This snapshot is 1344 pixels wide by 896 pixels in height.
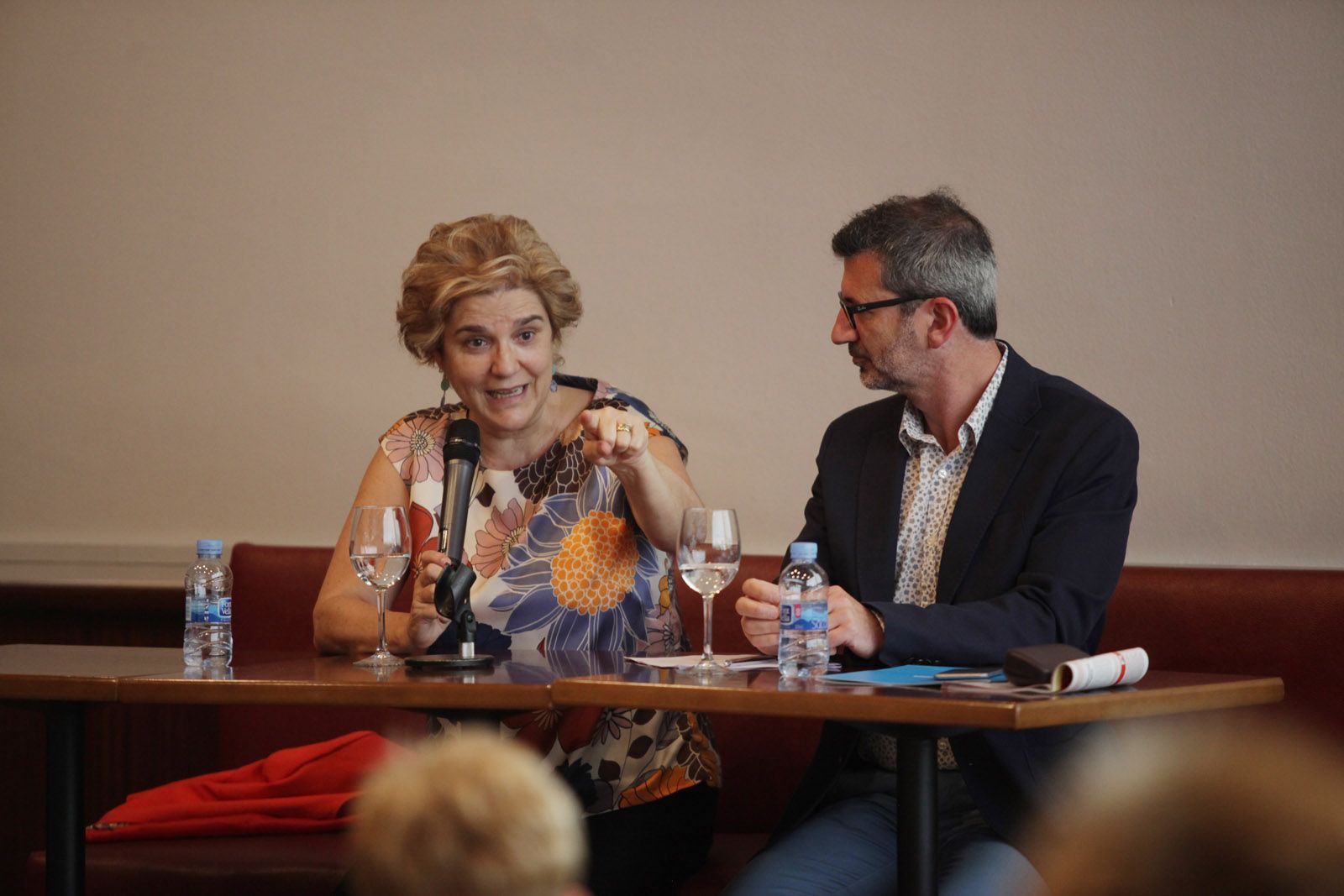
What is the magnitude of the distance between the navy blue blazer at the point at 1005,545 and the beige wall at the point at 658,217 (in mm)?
938

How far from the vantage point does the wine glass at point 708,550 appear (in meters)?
2.00

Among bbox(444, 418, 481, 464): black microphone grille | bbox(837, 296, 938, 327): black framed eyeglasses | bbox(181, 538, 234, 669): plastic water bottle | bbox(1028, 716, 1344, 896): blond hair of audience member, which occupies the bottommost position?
bbox(181, 538, 234, 669): plastic water bottle

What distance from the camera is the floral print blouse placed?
246 cm

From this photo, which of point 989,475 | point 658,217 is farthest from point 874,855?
point 658,217

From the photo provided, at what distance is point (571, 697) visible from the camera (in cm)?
187

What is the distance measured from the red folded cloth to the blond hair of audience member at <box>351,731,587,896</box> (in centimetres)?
235

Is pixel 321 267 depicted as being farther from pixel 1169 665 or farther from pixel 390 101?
pixel 1169 665

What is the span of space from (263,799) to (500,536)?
83 cm

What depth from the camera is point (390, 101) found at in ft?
12.6

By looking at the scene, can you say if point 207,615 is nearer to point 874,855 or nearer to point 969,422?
point 874,855

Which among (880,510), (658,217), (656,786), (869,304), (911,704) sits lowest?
(656,786)

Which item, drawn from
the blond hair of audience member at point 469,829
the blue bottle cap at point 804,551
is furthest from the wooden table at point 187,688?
the blond hair of audience member at point 469,829

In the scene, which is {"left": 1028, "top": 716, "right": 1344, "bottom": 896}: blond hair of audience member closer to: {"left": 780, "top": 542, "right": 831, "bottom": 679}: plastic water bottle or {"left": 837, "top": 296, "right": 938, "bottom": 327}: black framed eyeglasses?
{"left": 780, "top": 542, "right": 831, "bottom": 679}: plastic water bottle

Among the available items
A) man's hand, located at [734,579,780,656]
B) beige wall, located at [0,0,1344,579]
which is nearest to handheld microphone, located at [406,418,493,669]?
man's hand, located at [734,579,780,656]
